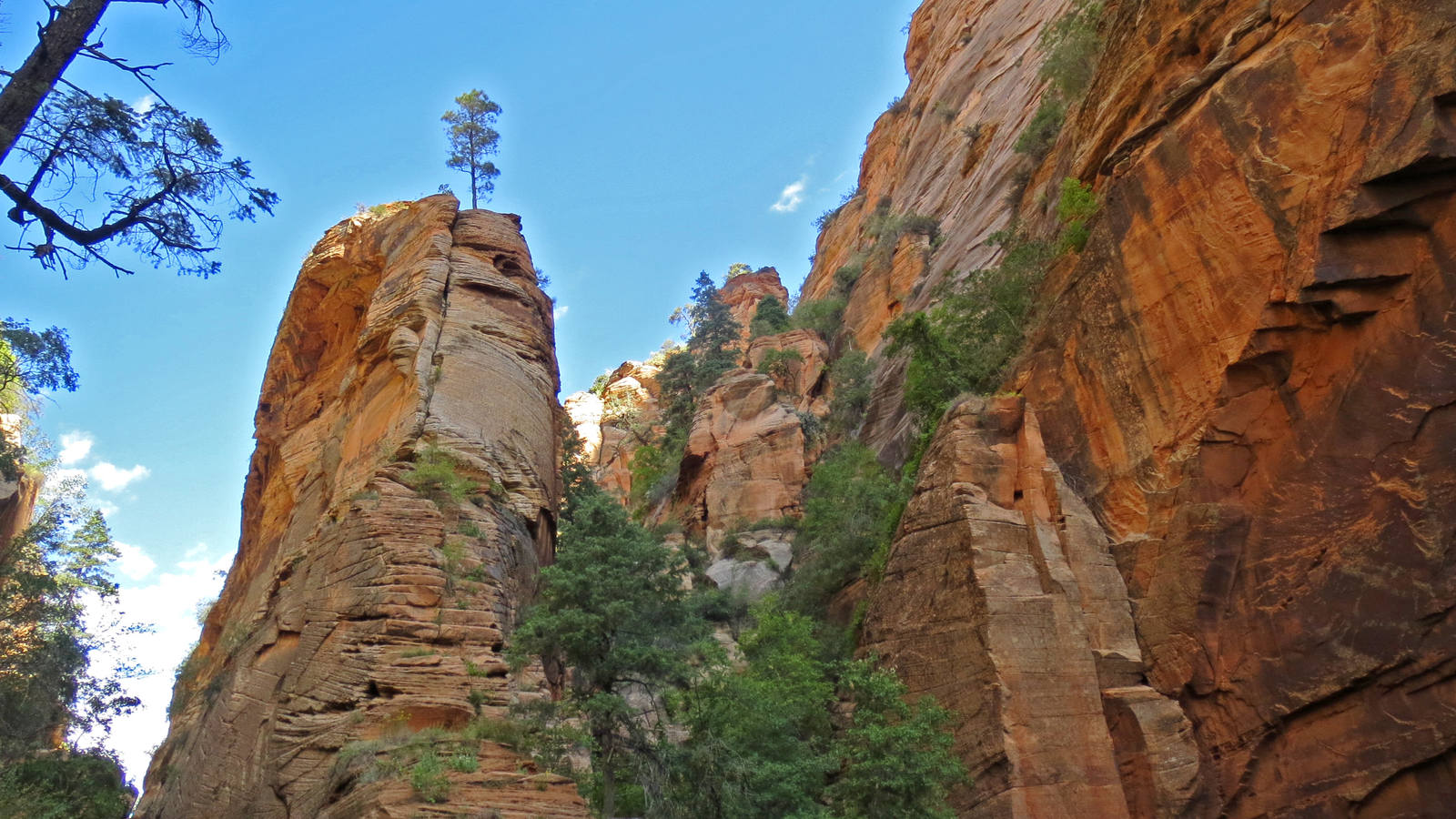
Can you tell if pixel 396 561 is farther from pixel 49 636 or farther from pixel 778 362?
pixel 778 362

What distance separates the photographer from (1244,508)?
1451 cm

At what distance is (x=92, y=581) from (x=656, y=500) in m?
22.6

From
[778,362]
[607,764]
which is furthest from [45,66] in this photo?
[778,362]

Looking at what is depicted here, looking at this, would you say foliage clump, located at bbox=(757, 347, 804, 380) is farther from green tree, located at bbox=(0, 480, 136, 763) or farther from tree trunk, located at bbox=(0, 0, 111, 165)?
tree trunk, located at bbox=(0, 0, 111, 165)

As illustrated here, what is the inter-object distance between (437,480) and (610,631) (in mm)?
5499

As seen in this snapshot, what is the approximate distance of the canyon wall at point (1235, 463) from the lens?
41.1ft

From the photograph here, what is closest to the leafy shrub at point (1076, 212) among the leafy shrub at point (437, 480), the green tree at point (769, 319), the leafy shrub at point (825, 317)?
the leafy shrub at point (437, 480)

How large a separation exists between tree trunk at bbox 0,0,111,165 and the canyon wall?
14.6m

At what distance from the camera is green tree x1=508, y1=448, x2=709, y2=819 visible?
16469mm

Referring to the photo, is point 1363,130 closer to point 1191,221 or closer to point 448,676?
point 1191,221

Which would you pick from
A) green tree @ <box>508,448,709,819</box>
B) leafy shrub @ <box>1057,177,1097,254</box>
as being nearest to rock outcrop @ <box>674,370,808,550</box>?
green tree @ <box>508,448,709,819</box>

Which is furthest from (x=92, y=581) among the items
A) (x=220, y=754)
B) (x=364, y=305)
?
(x=220, y=754)

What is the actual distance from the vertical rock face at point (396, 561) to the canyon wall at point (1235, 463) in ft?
25.4

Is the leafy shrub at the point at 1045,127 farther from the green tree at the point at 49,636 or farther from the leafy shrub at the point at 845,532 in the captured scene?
the green tree at the point at 49,636
